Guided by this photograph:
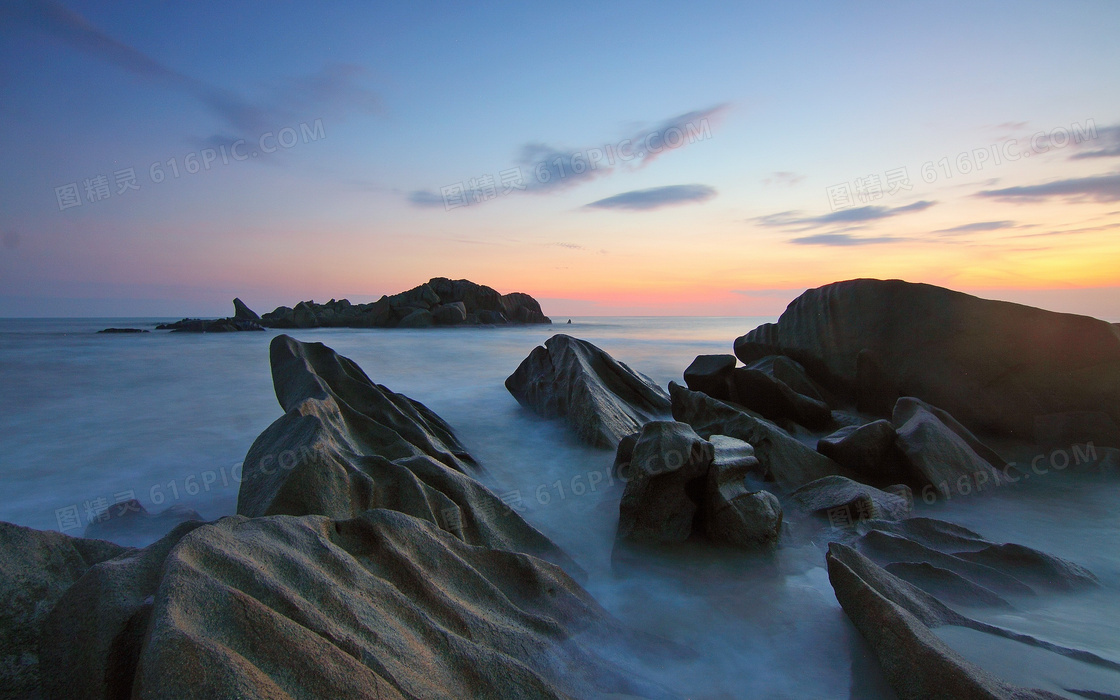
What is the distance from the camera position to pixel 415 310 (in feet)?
125

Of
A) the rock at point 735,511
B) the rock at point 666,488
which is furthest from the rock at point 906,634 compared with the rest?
the rock at point 666,488

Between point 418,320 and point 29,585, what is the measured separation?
3534 cm

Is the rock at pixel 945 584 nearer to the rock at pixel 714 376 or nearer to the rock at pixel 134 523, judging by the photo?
the rock at pixel 714 376

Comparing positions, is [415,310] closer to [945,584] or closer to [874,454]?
[874,454]

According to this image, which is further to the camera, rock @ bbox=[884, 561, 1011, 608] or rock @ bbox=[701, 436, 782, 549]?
rock @ bbox=[701, 436, 782, 549]

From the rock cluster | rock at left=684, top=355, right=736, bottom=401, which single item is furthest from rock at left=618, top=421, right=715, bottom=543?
rock at left=684, top=355, right=736, bottom=401

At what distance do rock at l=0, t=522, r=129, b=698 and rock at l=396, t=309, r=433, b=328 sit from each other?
34.8 m

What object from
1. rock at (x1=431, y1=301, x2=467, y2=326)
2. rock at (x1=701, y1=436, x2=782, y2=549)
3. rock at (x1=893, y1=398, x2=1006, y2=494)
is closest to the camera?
rock at (x1=701, y1=436, x2=782, y2=549)

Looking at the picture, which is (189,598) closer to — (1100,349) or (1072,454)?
(1072,454)

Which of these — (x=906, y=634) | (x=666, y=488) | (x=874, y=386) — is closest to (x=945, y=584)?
(x=906, y=634)

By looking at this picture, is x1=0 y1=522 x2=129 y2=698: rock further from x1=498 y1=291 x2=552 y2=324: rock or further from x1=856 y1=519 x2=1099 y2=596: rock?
x1=498 y1=291 x2=552 y2=324: rock

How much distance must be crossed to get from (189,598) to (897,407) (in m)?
6.05

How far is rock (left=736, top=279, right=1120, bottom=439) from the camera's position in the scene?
5.74m

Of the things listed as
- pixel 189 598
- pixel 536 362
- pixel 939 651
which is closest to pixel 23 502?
pixel 189 598
